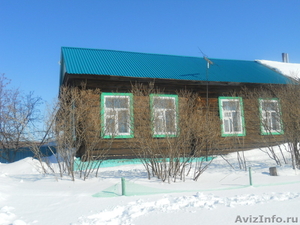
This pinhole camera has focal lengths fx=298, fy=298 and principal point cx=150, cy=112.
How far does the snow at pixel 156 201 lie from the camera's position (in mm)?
4297

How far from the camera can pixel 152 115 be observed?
24.5ft

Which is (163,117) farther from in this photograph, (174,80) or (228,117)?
(228,117)

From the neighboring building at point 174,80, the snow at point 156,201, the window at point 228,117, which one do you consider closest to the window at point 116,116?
the neighboring building at point 174,80

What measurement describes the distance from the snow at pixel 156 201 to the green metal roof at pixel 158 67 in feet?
13.4

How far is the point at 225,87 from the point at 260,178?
520 centimetres

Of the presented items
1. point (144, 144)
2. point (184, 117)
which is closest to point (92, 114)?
point (144, 144)

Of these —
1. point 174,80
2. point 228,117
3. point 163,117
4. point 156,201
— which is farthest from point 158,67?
point 156,201

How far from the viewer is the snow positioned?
4.30 m

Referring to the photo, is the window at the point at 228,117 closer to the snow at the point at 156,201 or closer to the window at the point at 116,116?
the snow at the point at 156,201

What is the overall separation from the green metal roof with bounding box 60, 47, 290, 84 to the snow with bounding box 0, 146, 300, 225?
4.09 meters

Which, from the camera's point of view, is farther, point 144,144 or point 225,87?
point 225,87

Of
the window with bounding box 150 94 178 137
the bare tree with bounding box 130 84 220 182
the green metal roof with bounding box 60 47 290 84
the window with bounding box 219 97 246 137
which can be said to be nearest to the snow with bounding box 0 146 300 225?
the bare tree with bounding box 130 84 220 182

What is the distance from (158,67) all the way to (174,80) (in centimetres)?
135

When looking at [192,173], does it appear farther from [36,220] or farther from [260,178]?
[36,220]
